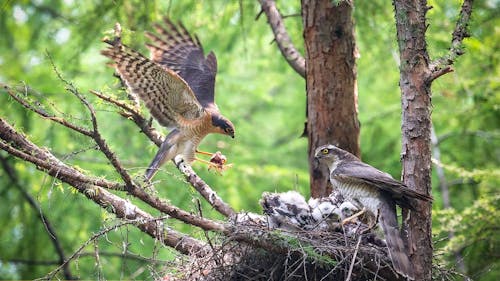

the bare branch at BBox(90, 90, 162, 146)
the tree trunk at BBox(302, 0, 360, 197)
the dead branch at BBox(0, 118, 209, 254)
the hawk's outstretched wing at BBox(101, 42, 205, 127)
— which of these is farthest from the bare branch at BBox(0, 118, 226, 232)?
the tree trunk at BBox(302, 0, 360, 197)

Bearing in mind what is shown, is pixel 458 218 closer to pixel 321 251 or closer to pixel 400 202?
pixel 400 202

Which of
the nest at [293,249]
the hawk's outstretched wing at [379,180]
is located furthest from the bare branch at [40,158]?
the hawk's outstretched wing at [379,180]

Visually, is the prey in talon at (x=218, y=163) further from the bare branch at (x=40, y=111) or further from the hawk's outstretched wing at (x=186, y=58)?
the bare branch at (x=40, y=111)

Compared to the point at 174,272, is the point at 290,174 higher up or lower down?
higher up

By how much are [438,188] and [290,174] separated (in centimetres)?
193

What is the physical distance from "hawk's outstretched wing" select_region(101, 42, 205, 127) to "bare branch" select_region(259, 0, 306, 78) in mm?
922

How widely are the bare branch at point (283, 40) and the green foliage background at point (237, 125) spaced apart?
48 centimetres

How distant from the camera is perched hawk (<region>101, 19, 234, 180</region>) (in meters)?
6.66

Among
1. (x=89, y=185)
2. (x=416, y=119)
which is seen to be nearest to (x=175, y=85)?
(x=89, y=185)

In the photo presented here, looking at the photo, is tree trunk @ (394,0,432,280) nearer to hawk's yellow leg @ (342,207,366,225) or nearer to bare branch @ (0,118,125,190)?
hawk's yellow leg @ (342,207,366,225)

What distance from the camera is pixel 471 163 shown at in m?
10.3

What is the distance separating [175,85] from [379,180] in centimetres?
231

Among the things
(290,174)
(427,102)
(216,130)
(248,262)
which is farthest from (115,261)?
(427,102)

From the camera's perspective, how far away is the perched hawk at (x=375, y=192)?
4.87 metres
